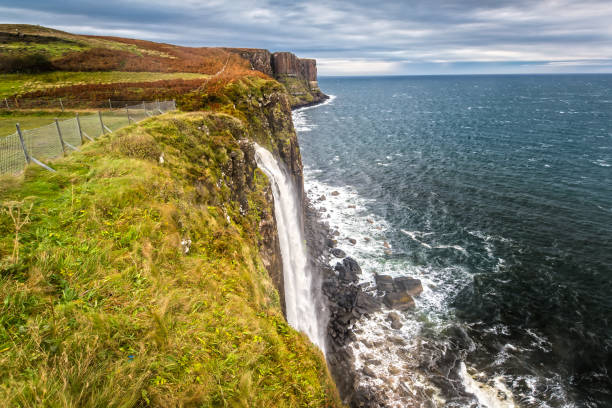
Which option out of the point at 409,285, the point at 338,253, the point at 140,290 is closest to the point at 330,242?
the point at 338,253

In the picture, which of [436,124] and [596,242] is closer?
[596,242]

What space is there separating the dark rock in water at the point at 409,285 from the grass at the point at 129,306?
19122 millimetres

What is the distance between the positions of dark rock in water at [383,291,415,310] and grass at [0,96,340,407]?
17785 mm

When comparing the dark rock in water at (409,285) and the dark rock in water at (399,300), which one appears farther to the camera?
the dark rock in water at (409,285)

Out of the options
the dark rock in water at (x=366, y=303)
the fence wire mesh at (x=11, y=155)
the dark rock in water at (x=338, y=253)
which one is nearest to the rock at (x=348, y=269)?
the dark rock in water at (x=338, y=253)

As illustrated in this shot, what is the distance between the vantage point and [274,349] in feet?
24.9

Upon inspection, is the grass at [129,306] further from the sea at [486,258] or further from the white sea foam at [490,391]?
the white sea foam at [490,391]

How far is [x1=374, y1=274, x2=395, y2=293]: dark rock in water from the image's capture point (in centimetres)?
2735

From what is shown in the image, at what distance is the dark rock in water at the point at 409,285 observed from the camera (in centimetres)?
2675

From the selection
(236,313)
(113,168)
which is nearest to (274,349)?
(236,313)

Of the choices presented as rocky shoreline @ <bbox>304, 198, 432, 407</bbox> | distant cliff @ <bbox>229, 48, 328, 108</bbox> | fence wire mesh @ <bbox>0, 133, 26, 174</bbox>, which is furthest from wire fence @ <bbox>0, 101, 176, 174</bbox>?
distant cliff @ <bbox>229, 48, 328, 108</bbox>

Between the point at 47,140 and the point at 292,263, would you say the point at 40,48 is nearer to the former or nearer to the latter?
the point at 47,140

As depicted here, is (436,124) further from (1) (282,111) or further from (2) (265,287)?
(2) (265,287)

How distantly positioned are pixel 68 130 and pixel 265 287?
1235 centimetres
